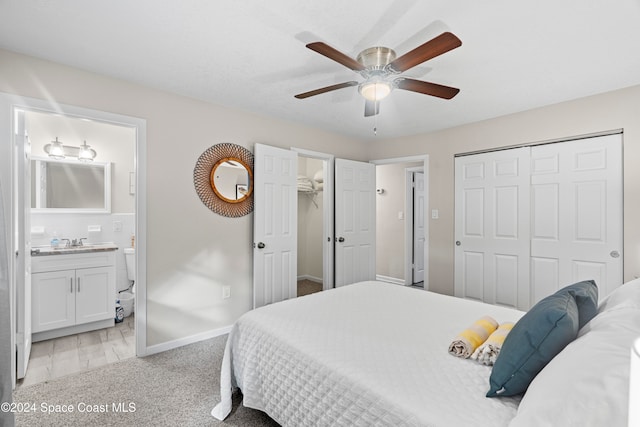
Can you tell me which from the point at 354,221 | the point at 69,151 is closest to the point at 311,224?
the point at 354,221

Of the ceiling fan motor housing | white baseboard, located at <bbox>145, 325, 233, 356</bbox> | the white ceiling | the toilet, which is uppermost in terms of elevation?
the white ceiling

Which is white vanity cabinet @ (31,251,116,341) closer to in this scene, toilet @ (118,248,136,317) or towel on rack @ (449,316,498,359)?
toilet @ (118,248,136,317)

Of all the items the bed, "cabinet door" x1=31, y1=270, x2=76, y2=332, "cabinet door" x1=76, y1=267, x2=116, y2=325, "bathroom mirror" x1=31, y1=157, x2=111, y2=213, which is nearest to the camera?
the bed

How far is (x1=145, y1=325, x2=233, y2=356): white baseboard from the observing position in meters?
2.77

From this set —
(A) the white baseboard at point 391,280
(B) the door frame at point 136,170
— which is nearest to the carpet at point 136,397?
(B) the door frame at point 136,170

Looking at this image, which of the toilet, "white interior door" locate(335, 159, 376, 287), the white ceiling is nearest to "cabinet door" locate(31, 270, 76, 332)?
the toilet

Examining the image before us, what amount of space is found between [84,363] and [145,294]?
27.7 inches

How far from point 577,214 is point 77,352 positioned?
4892 millimetres

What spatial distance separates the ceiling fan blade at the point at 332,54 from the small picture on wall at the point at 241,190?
6.28 feet

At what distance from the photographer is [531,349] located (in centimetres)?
110

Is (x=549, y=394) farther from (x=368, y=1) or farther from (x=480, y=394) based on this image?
(x=368, y=1)

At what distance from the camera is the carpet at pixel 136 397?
1.87 m

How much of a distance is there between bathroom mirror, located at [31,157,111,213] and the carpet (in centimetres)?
220

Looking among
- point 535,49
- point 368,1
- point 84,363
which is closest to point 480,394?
point 368,1
